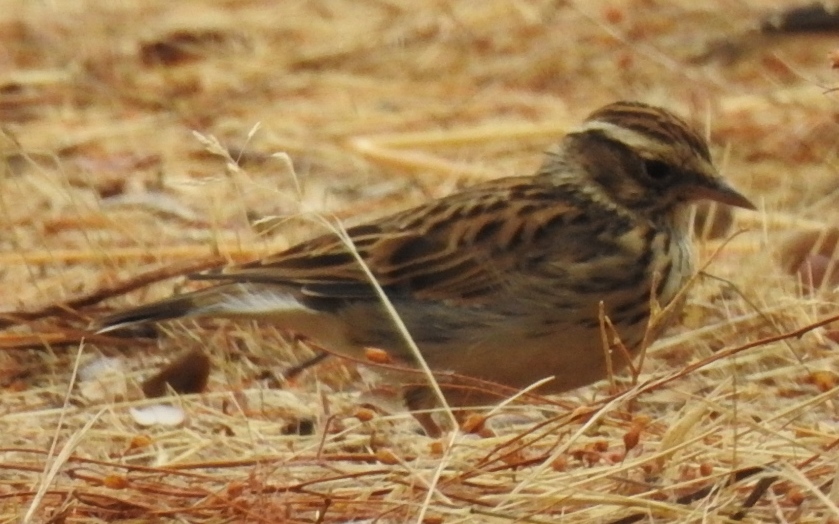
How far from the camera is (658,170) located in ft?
17.6

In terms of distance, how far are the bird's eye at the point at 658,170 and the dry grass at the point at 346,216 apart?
42 cm

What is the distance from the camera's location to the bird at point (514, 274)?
5004 millimetres

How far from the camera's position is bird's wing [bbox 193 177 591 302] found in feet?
16.9

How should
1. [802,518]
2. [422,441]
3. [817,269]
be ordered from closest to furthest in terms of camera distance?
1. [802,518]
2. [422,441]
3. [817,269]

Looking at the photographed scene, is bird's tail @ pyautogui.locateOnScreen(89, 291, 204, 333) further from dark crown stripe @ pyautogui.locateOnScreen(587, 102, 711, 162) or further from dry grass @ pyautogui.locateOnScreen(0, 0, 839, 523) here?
dark crown stripe @ pyautogui.locateOnScreen(587, 102, 711, 162)

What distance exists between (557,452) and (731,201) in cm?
159

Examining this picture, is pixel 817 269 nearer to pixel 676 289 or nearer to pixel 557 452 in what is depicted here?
pixel 676 289

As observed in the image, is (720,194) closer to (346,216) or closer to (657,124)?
(657,124)

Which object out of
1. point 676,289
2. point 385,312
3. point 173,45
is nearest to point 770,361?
point 676,289

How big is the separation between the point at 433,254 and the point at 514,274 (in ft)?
0.81

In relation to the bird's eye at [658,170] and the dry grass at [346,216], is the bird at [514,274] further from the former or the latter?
the dry grass at [346,216]

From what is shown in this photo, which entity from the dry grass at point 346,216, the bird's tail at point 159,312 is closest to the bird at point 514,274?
the bird's tail at point 159,312

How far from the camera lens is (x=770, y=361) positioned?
5.46 metres

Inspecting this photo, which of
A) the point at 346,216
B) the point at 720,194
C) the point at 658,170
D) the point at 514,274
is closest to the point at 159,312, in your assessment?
the point at 514,274
